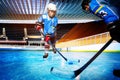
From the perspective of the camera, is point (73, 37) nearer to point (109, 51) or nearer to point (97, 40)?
point (97, 40)

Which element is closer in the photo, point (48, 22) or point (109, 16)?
point (109, 16)

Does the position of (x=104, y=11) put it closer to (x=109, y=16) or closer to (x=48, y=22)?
(x=109, y=16)

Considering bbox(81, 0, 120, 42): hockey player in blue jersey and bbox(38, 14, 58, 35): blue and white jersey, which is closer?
bbox(81, 0, 120, 42): hockey player in blue jersey

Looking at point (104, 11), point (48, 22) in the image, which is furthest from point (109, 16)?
point (48, 22)

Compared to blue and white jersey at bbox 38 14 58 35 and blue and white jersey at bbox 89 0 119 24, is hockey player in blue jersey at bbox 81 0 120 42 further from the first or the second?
blue and white jersey at bbox 38 14 58 35

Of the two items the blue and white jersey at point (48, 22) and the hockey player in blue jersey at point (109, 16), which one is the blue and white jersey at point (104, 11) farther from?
the blue and white jersey at point (48, 22)

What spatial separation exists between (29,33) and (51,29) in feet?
44.9

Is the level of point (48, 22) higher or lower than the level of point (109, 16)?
higher

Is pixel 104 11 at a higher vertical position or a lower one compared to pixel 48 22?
lower

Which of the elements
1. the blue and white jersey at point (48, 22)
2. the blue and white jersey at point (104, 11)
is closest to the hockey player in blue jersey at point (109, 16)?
the blue and white jersey at point (104, 11)

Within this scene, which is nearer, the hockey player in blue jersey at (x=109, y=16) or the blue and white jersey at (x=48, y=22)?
the hockey player in blue jersey at (x=109, y=16)

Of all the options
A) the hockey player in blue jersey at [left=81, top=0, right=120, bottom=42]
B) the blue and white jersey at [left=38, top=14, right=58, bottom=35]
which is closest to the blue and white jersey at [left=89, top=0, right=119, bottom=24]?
the hockey player in blue jersey at [left=81, top=0, right=120, bottom=42]

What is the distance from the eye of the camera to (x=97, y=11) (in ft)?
8.82

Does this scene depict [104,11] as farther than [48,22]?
No
